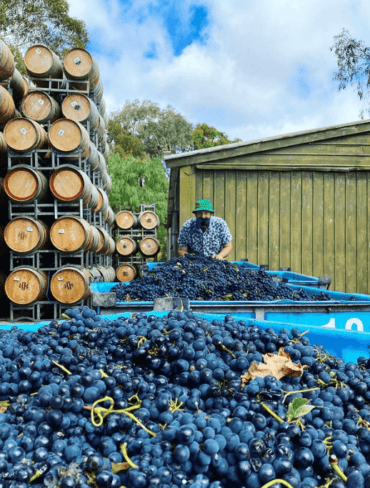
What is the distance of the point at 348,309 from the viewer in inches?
121

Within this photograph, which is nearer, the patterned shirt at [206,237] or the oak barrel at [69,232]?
the patterned shirt at [206,237]

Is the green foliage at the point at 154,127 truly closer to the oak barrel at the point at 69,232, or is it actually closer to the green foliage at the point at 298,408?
the oak barrel at the point at 69,232

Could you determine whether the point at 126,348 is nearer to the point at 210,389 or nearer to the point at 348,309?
the point at 210,389

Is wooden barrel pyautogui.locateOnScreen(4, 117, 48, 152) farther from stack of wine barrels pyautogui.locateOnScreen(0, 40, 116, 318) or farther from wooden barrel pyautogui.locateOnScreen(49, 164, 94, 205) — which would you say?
wooden barrel pyautogui.locateOnScreen(49, 164, 94, 205)

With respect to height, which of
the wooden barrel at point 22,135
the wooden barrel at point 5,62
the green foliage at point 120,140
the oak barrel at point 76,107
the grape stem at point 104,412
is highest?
the green foliage at point 120,140

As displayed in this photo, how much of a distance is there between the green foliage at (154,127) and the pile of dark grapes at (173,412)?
121 feet

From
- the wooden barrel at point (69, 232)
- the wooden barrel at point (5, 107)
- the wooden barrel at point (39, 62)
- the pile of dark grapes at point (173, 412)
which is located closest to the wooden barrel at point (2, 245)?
the wooden barrel at point (69, 232)

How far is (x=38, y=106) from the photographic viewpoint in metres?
7.89

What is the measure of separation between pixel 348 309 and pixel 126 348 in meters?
1.89

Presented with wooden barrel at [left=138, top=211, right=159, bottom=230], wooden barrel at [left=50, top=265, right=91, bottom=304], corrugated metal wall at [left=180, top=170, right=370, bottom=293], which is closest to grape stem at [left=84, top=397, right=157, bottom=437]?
wooden barrel at [left=50, top=265, right=91, bottom=304]

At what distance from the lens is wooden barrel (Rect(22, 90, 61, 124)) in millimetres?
7840

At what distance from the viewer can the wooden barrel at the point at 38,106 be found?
25.7 ft

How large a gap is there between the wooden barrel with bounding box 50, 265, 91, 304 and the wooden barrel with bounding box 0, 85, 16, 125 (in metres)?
2.51

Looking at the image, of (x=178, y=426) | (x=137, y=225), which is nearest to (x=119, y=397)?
(x=178, y=426)
